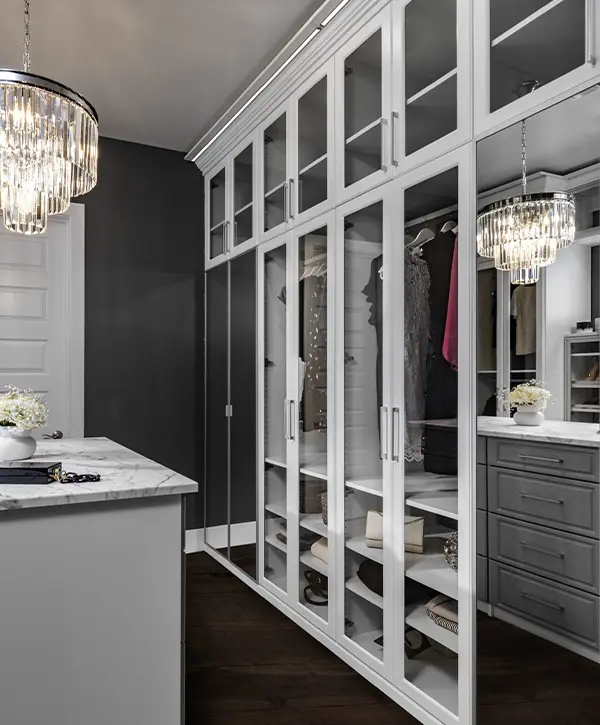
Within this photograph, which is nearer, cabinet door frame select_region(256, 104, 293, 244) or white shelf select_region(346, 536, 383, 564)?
white shelf select_region(346, 536, 383, 564)

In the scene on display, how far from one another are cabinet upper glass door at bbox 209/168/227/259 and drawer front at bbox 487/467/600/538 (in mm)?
2686

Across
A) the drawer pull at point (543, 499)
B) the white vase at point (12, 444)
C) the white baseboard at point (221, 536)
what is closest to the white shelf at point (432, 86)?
the drawer pull at point (543, 499)

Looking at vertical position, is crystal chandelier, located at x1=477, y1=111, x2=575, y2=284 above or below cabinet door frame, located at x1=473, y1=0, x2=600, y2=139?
below

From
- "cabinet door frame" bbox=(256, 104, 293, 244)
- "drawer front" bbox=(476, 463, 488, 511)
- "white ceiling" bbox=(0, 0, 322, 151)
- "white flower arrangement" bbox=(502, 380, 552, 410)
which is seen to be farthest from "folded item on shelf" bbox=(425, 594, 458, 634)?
"white ceiling" bbox=(0, 0, 322, 151)

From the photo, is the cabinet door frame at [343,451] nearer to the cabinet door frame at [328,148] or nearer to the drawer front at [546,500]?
the cabinet door frame at [328,148]

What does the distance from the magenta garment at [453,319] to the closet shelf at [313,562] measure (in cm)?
129

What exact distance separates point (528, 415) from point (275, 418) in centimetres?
185

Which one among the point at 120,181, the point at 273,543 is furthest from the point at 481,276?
the point at 120,181

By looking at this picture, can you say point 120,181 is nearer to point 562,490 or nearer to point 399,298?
point 399,298

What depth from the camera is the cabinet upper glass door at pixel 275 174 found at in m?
3.30

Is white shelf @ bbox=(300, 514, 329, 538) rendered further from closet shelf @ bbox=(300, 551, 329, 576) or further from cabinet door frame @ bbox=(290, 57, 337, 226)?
cabinet door frame @ bbox=(290, 57, 337, 226)

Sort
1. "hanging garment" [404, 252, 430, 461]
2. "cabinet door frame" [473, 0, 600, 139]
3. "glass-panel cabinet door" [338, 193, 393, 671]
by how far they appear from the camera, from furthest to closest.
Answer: "glass-panel cabinet door" [338, 193, 393, 671] < "hanging garment" [404, 252, 430, 461] < "cabinet door frame" [473, 0, 600, 139]

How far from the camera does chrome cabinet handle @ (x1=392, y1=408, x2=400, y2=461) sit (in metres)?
2.38

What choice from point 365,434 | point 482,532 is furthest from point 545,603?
point 365,434
